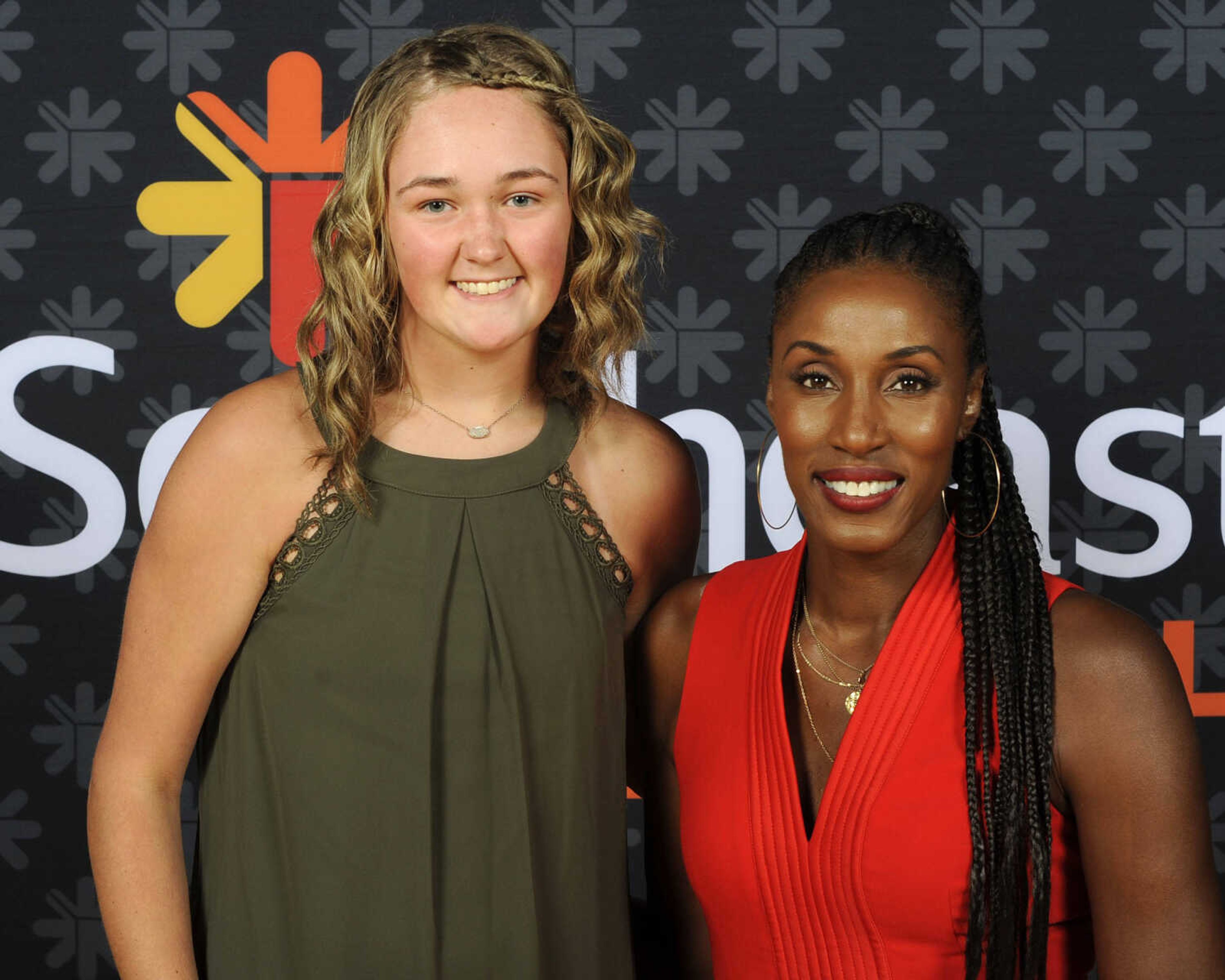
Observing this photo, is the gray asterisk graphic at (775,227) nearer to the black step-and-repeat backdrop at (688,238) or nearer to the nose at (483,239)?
the black step-and-repeat backdrop at (688,238)

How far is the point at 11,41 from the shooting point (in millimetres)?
2770

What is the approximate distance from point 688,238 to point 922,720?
4.82ft

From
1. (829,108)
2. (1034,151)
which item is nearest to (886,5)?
A: (829,108)

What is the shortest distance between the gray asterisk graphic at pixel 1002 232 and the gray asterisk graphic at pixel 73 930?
2198mm

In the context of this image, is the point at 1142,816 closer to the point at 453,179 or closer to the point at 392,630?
the point at 392,630

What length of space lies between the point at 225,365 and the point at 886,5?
151cm

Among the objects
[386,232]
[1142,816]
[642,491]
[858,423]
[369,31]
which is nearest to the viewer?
[1142,816]

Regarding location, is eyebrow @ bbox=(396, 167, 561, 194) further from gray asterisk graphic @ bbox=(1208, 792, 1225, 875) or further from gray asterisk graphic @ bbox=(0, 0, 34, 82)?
gray asterisk graphic @ bbox=(1208, 792, 1225, 875)

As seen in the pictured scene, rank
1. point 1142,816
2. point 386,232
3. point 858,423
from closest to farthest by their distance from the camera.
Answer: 1. point 1142,816
2. point 858,423
3. point 386,232

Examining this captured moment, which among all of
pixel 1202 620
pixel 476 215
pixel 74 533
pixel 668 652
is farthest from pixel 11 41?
pixel 1202 620

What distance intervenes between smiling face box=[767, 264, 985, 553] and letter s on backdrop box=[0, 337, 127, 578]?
1671mm

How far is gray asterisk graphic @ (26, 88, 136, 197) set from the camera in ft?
9.10

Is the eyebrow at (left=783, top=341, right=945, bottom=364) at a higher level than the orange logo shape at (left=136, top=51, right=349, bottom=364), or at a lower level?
lower

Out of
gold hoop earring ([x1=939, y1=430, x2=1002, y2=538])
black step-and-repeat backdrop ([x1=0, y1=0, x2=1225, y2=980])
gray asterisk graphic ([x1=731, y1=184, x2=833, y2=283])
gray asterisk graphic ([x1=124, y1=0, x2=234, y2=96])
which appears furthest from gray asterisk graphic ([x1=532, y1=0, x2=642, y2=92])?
gold hoop earring ([x1=939, y1=430, x2=1002, y2=538])
